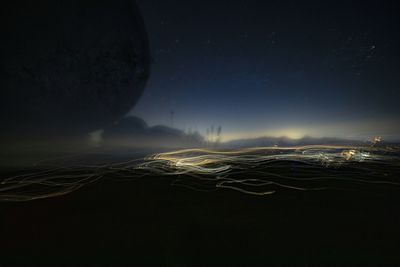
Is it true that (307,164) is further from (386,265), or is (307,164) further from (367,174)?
(386,265)

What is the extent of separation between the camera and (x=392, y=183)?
5.35m

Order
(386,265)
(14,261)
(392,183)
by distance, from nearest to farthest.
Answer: (386,265), (14,261), (392,183)

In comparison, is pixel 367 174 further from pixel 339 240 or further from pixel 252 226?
pixel 252 226

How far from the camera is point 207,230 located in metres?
2.96

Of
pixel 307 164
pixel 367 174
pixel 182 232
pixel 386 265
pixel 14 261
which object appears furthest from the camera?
pixel 307 164

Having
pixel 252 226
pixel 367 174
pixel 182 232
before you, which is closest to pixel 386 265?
pixel 252 226

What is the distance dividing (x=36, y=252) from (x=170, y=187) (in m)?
3.27

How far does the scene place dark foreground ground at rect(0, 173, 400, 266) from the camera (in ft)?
7.65

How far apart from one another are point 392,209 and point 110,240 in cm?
450

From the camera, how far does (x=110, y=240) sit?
2.77 metres

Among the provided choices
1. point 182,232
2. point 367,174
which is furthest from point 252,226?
point 367,174

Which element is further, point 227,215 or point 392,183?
point 392,183

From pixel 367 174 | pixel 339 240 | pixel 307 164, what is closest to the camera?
pixel 339 240

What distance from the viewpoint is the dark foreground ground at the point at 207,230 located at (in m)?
2.33
